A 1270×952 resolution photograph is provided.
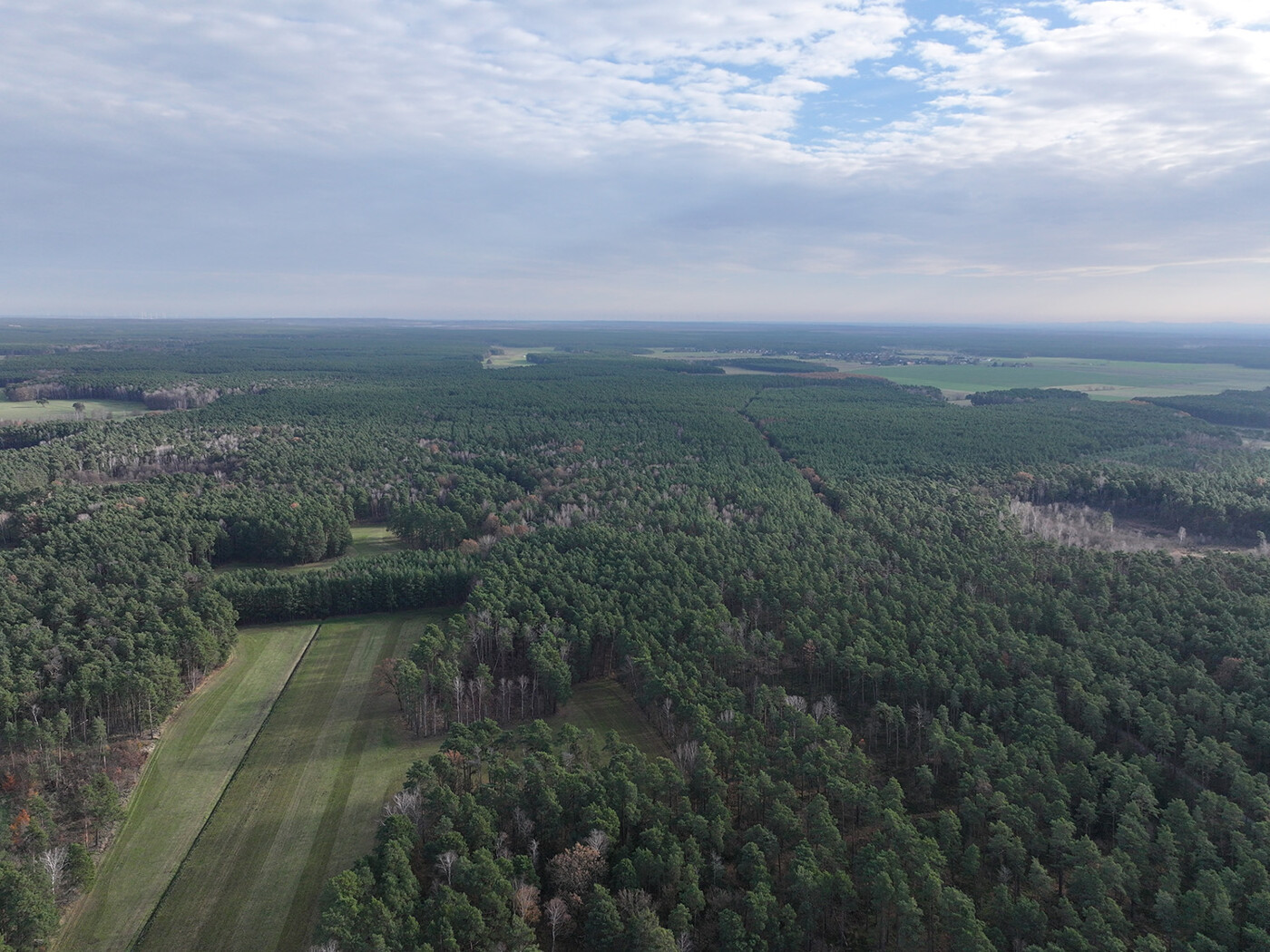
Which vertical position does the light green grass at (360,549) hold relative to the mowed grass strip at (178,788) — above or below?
above

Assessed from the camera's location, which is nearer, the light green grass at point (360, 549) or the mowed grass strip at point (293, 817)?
the mowed grass strip at point (293, 817)

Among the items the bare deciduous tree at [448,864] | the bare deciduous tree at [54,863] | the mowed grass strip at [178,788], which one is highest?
the bare deciduous tree at [448,864]

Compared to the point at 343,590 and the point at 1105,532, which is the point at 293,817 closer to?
the point at 343,590

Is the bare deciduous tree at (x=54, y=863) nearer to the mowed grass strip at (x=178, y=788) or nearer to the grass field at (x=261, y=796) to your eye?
the mowed grass strip at (x=178, y=788)

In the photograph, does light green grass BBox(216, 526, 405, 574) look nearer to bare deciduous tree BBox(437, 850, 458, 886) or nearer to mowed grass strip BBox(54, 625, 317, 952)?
mowed grass strip BBox(54, 625, 317, 952)

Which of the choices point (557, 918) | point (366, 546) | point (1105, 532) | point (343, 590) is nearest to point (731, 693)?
point (557, 918)

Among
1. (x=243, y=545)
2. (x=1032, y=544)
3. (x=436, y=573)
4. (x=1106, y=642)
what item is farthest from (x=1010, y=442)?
(x=243, y=545)

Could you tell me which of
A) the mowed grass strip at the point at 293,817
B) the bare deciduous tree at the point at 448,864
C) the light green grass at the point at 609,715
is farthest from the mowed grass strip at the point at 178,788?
the light green grass at the point at 609,715

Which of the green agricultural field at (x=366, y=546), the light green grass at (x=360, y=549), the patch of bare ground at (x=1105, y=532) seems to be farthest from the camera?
the green agricultural field at (x=366, y=546)
